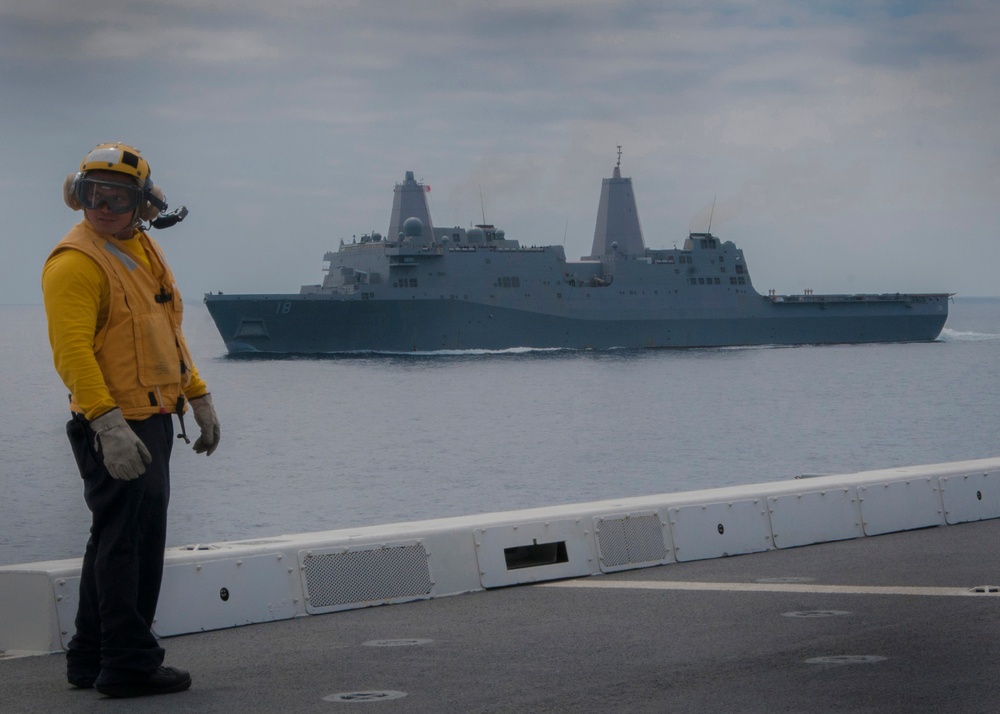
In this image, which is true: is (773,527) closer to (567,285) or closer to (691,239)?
(567,285)

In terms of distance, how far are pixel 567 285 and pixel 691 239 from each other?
7865mm

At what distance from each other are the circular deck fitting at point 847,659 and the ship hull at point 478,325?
2158 inches


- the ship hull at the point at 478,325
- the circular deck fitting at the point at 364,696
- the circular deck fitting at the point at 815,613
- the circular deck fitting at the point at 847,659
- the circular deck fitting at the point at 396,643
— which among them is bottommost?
the circular deck fitting at the point at 847,659

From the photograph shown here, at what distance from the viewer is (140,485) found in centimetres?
325

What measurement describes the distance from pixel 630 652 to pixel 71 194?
197 centimetres

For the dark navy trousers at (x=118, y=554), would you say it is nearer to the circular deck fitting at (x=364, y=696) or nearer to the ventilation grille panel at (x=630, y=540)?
the circular deck fitting at (x=364, y=696)

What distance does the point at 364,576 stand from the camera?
454 cm

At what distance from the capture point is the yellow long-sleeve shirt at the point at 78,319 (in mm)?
3107

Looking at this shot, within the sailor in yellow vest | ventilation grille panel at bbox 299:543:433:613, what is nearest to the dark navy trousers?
the sailor in yellow vest

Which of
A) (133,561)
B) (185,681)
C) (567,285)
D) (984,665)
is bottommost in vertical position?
(984,665)

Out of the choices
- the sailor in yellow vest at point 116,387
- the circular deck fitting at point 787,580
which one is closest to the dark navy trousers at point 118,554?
the sailor in yellow vest at point 116,387

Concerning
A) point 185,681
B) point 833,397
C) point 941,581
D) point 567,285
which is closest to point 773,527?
point 941,581

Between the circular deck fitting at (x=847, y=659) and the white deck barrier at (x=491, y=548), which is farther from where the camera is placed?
the white deck barrier at (x=491, y=548)

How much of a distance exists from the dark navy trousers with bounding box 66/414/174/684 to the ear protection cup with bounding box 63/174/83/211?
1.88ft
